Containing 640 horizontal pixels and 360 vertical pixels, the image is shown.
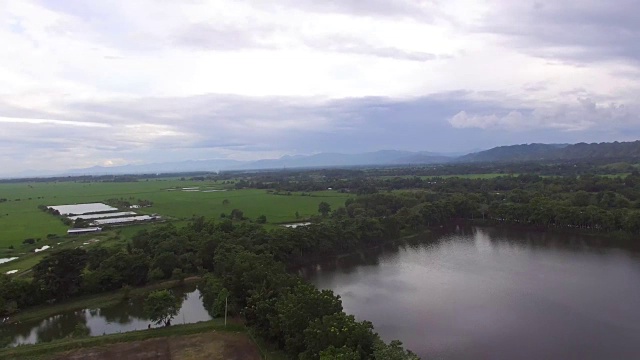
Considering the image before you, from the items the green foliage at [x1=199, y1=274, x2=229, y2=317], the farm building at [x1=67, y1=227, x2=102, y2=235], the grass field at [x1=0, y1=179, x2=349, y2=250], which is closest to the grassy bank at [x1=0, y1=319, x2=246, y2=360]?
the green foliage at [x1=199, y1=274, x2=229, y2=317]

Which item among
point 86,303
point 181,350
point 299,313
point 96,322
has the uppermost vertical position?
point 299,313

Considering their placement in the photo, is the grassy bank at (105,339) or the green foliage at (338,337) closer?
the green foliage at (338,337)

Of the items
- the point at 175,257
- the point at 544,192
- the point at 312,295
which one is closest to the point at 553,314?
the point at 312,295

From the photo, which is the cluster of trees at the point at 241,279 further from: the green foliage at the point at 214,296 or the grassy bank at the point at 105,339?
the grassy bank at the point at 105,339

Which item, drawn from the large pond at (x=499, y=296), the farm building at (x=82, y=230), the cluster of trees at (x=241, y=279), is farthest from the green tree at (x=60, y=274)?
the farm building at (x=82, y=230)

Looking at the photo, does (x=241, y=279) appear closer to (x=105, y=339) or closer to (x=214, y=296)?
(x=214, y=296)

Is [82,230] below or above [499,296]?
above

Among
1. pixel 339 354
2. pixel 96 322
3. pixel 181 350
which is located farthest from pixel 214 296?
pixel 339 354
